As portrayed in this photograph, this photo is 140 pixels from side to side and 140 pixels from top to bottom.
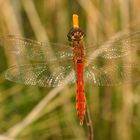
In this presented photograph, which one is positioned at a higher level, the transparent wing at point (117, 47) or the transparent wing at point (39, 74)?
the transparent wing at point (117, 47)

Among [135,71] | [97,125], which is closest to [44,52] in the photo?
[135,71]

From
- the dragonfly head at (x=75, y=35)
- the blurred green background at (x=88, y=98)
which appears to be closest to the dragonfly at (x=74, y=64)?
the dragonfly head at (x=75, y=35)

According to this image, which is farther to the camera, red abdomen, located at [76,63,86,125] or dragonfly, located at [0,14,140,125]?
dragonfly, located at [0,14,140,125]

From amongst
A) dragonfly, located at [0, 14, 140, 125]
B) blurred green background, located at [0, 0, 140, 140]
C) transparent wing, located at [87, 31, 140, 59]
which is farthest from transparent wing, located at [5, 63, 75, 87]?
blurred green background, located at [0, 0, 140, 140]

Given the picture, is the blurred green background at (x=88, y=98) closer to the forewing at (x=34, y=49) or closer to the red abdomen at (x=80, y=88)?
the forewing at (x=34, y=49)

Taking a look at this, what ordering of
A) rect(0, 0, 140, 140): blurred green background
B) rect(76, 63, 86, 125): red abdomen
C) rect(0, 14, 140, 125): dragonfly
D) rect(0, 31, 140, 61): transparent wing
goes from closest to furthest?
rect(76, 63, 86, 125): red abdomen < rect(0, 14, 140, 125): dragonfly < rect(0, 31, 140, 61): transparent wing < rect(0, 0, 140, 140): blurred green background

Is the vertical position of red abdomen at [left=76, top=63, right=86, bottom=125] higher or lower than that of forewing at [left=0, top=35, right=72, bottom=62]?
lower

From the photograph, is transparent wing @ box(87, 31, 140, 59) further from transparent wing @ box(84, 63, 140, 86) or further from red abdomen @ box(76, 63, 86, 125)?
red abdomen @ box(76, 63, 86, 125)

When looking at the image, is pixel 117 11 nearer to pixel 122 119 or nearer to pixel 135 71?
pixel 122 119
